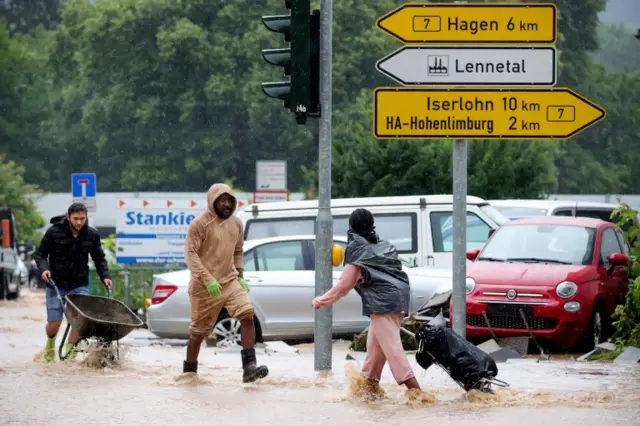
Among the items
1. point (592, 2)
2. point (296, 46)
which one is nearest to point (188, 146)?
point (592, 2)

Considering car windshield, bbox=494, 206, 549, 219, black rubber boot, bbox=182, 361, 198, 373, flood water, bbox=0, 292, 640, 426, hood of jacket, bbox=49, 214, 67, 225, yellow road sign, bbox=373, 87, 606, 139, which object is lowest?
flood water, bbox=0, 292, 640, 426

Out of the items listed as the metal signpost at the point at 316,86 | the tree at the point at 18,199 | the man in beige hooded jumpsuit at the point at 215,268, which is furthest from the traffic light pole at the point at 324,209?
the tree at the point at 18,199

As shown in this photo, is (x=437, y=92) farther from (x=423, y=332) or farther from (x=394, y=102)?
(x=423, y=332)

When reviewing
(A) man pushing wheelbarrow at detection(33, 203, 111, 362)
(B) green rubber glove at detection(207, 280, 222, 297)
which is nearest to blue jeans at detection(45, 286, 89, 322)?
(A) man pushing wheelbarrow at detection(33, 203, 111, 362)

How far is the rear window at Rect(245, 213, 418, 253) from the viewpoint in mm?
21219

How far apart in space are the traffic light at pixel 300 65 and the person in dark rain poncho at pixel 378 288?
2.36 metres

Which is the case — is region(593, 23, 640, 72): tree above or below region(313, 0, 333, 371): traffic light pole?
above

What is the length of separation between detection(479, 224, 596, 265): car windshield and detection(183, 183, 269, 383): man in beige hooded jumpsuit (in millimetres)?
5348

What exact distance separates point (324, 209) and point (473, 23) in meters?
2.32

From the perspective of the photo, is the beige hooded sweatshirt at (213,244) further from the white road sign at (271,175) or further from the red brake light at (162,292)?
the white road sign at (271,175)

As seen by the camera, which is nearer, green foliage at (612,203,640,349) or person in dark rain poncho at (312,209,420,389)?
person in dark rain poncho at (312,209,420,389)

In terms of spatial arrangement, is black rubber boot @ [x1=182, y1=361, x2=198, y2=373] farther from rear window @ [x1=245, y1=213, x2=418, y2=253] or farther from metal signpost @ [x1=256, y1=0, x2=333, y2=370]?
rear window @ [x1=245, y1=213, x2=418, y2=253]

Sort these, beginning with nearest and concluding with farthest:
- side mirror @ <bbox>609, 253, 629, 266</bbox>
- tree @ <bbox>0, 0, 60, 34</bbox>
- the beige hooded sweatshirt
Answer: the beige hooded sweatshirt → side mirror @ <bbox>609, 253, 629, 266</bbox> → tree @ <bbox>0, 0, 60, 34</bbox>

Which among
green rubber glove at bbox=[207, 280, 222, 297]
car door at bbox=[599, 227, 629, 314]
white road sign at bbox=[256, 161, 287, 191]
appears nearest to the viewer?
green rubber glove at bbox=[207, 280, 222, 297]
